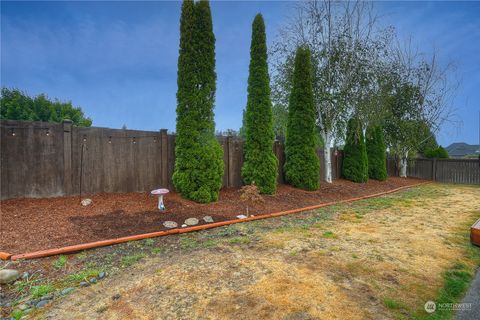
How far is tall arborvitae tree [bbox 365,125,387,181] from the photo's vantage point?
13.4 m

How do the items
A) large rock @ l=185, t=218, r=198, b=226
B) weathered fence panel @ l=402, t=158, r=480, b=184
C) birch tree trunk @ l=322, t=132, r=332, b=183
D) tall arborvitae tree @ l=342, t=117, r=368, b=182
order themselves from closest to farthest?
large rock @ l=185, t=218, r=198, b=226 < birch tree trunk @ l=322, t=132, r=332, b=183 < tall arborvitae tree @ l=342, t=117, r=368, b=182 < weathered fence panel @ l=402, t=158, r=480, b=184

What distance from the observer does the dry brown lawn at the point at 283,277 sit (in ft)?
6.77

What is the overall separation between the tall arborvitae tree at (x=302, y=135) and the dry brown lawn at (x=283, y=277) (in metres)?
4.08

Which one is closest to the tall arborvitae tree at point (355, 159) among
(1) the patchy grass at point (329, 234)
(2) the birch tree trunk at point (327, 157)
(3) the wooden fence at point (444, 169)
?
(2) the birch tree trunk at point (327, 157)

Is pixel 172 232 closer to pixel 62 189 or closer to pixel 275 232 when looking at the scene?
pixel 275 232

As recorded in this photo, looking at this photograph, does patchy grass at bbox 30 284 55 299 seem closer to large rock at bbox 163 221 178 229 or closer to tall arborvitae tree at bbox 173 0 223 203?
large rock at bbox 163 221 178 229

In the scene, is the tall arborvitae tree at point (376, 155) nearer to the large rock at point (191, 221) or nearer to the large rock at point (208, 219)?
the large rock at point (208, 219)

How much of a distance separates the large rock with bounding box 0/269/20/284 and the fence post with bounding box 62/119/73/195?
2.95 metres

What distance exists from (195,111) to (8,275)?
438 cm

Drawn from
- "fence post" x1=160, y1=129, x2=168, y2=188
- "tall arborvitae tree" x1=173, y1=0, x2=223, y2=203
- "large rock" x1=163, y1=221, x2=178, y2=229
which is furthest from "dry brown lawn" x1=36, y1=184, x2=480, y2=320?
"fence post" x1=160, y1=129, x2=168, y2=188

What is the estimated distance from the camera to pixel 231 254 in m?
3.31

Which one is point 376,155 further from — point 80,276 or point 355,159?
point 80,276

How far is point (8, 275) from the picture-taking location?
2.62 metres

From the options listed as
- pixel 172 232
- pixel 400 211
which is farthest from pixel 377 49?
pixel 172 232
